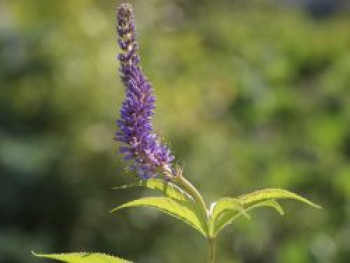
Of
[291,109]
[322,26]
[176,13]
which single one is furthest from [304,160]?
[322,26]

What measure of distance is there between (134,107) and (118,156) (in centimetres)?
689

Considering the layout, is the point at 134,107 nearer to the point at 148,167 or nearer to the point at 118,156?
the point at 148,167

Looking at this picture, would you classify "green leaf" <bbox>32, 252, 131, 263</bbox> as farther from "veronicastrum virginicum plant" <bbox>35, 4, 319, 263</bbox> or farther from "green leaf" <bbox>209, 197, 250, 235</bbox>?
"green leaf" <bbox>209, 197, 250, 235</bbox>

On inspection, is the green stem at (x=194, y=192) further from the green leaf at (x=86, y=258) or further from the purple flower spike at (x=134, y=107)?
the green leaf at (x=86, y=258)

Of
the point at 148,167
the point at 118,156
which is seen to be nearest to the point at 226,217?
the point at 148,167

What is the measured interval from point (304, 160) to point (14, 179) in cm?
295

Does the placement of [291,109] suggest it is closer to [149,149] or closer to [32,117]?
[32,117]

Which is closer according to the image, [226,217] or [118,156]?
[226,217]

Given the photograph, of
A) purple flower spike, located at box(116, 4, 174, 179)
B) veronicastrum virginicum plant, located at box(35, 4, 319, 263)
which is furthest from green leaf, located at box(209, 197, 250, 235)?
purple flower spike, located at box(116, 4, 174, 179)

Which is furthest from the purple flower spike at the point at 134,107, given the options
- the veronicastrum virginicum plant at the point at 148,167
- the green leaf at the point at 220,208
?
the green leaf at the point at 220,208

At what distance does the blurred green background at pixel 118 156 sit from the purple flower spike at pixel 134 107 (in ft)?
17.1

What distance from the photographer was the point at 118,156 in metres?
8.43

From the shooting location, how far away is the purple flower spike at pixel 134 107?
1562 mm

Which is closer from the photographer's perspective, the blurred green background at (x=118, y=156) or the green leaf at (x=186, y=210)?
the green leaf at (x=186, y=210)
